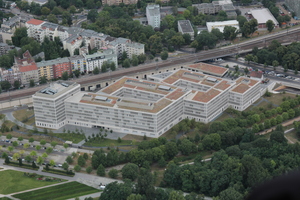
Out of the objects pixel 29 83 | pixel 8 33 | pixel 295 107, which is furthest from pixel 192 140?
pixel 8 33

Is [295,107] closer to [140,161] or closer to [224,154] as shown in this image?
[224,154]

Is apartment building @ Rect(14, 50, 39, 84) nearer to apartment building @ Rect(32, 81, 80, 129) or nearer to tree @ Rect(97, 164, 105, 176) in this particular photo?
apartment building @ Rect(32, 81, 80, 129)

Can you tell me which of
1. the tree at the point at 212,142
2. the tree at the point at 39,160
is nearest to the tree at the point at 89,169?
Result: the tree at the point at 39,160

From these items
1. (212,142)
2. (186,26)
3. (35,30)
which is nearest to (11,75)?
(35,30)

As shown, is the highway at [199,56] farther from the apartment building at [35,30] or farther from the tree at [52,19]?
the tree at [52,19]

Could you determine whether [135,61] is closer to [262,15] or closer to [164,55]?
[164,55]
